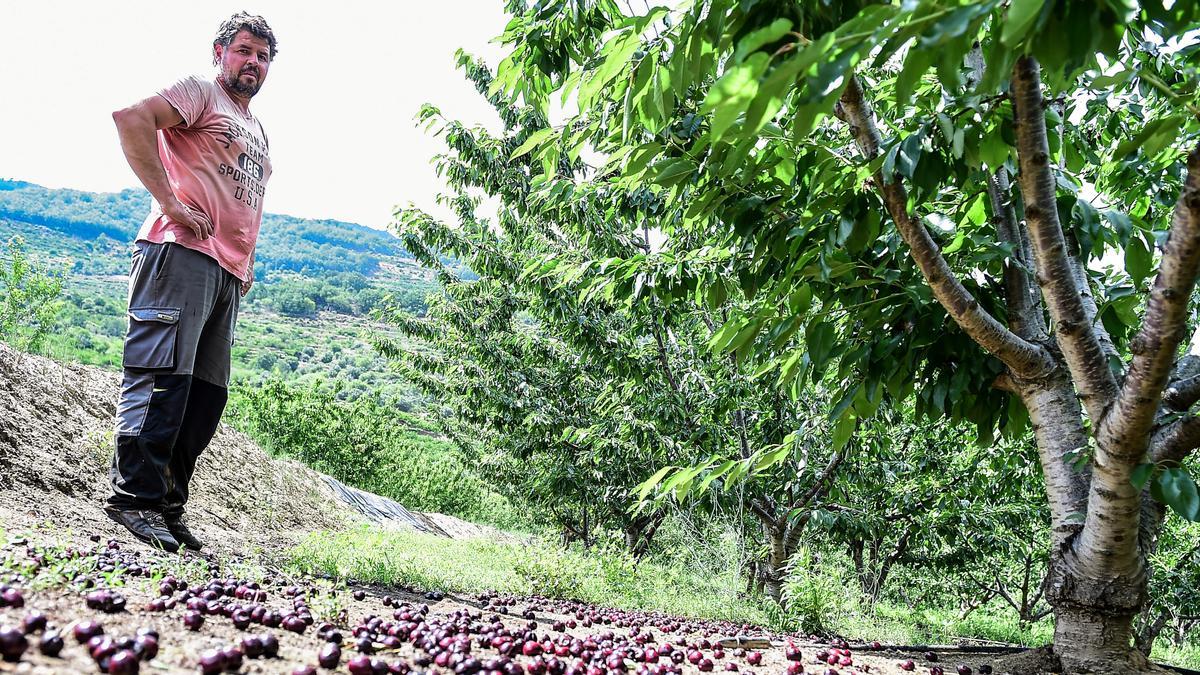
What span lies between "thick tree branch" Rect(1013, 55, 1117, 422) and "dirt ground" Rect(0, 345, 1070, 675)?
110cm

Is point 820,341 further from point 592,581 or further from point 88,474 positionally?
point 88,474

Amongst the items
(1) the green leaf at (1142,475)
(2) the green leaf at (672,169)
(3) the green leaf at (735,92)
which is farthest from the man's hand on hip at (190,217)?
(1) the green leaf at (1142,475)

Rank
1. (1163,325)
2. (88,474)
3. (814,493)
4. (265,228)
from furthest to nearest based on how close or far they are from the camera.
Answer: (265,228)
(814,493)
(88,474)
(1163,325)

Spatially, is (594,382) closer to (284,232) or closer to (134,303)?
(134,303)

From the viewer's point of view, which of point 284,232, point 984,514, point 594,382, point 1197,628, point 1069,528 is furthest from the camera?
point 284,232

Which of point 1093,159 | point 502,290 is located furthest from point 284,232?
point 1093,159

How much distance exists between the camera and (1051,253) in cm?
178

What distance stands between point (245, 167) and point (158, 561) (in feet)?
5.97

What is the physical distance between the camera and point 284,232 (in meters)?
131

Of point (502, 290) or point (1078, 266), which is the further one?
point (502, 290)

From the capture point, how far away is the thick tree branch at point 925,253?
1.71m

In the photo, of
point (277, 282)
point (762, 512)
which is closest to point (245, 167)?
point (762, 512)

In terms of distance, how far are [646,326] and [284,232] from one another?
141 meters

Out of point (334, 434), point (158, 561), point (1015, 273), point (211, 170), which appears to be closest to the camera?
point (1015, 273)
